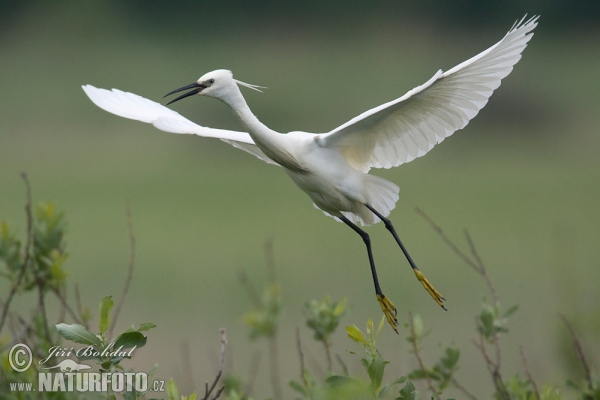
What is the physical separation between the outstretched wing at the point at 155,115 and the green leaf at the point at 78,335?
1.28 metres

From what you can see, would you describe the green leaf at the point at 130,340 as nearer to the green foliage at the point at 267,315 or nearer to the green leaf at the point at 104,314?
the green leaf at the point at 104,314

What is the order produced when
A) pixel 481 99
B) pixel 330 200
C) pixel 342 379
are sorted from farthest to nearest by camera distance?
pixel 330 200
pixel 481 99
pixel 342 379

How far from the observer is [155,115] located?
11.3ft

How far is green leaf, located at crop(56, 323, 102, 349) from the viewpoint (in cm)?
192

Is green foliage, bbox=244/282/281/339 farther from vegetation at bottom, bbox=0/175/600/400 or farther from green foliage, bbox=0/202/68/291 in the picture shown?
green foliage, bbox=0/202/68/291

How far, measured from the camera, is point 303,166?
3.08m

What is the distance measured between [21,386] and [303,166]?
48.1 inches

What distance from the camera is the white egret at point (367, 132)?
288 centimetres

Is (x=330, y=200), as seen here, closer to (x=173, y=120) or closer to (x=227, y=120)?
(x=173, y=120)

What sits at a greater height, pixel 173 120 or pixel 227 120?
pixel 227 120

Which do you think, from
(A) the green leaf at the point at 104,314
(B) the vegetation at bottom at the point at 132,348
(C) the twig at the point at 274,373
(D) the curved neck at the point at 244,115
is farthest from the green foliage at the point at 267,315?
(A) the green leaf at the point at 104,314

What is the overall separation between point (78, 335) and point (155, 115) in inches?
64.9

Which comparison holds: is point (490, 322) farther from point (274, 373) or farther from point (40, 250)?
point (40, 250)

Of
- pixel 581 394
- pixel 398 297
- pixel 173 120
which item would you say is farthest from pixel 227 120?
pixel 581 394
